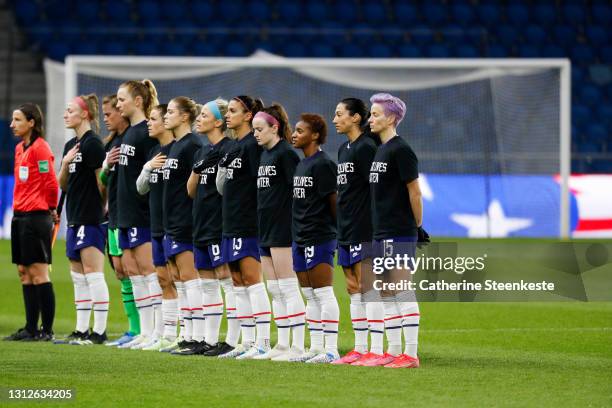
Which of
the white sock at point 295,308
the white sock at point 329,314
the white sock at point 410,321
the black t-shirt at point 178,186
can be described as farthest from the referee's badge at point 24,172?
the white sock at point 410,321

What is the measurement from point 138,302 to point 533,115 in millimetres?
15564

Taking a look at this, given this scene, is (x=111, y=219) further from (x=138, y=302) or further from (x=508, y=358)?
(x=508, y=358)

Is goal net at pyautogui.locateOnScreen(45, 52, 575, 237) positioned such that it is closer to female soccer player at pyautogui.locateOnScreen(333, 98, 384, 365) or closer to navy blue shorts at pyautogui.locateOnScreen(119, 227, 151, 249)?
navy blue shorts at pyautogui.locateOnScreen(119, 227, 151, 249)

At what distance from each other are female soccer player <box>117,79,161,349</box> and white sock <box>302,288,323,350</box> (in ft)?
6.05

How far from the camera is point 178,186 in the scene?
10609 millimetres

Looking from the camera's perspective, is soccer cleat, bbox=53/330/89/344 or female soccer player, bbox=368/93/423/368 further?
soccer cleat, bbox=53/330/89/344

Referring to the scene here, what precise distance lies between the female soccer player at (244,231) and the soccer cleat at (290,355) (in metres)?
0.26

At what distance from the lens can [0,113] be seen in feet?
88.9

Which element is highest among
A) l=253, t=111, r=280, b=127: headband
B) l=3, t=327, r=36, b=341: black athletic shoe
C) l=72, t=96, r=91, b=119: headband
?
l=72, t=96, r=91, b=119: headband

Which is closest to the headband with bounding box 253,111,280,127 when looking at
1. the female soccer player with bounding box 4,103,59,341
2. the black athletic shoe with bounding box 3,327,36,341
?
the female soccer player with bounding box 4,103,59,341

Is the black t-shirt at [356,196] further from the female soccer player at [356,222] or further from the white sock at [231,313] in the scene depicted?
the white sock at [231,313]

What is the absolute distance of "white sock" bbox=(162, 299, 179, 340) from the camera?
→ 10.8 meters

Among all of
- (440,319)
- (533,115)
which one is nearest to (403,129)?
(533,115)

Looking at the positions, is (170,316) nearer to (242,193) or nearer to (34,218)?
(242,193)
